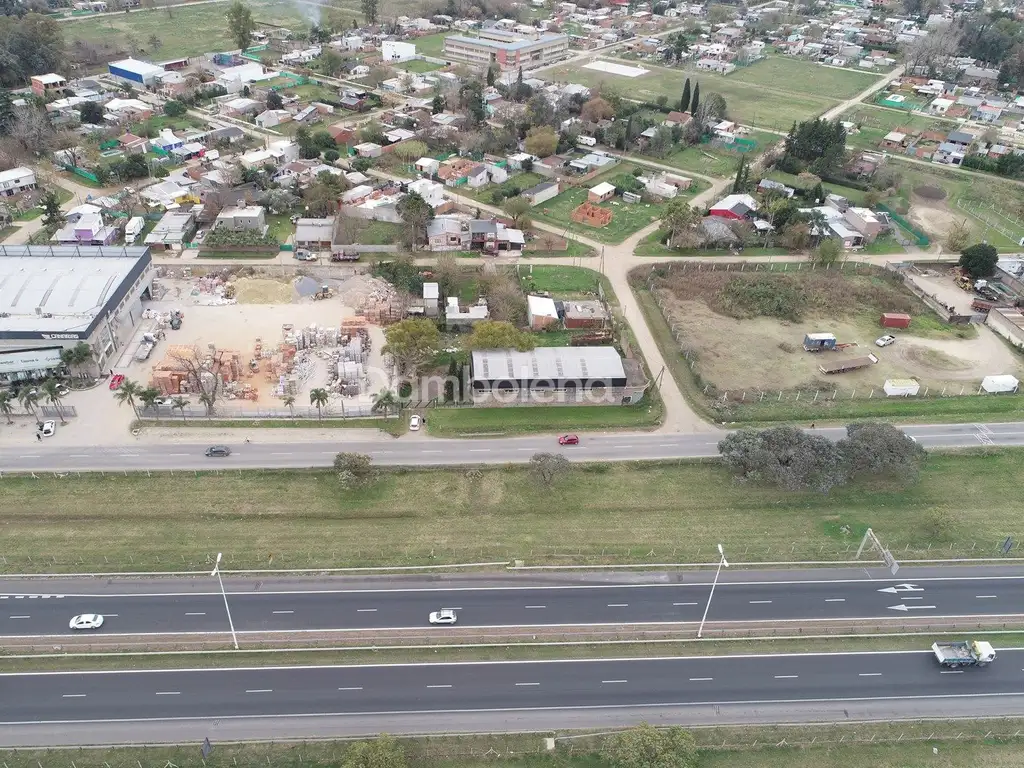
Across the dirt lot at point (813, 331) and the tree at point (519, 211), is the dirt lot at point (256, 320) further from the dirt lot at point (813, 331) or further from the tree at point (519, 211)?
the dirt lot at point (813, 331)

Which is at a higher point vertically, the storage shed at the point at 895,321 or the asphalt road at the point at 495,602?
the storage shed at the point at 895,321

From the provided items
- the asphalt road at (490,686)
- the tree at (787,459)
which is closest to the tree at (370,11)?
the tree at (787,459)

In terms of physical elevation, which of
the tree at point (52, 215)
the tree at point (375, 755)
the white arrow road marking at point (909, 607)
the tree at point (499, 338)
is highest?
the tree at point (52, 215)

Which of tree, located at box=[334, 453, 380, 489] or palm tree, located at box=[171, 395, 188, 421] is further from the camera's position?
palm tree, located at box=[171, 395, 188, 421]

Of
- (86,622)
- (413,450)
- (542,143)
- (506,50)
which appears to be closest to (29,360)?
(86,622)

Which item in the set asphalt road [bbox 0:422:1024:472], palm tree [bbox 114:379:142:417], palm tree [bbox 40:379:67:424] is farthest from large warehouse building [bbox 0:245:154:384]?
asphalt road [bbox 0:422:1024:472]

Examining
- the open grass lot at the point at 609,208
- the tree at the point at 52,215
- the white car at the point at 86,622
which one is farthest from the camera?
the open grass lot at the point at 609,208

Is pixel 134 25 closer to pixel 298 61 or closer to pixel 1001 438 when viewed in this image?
pixel 298 61

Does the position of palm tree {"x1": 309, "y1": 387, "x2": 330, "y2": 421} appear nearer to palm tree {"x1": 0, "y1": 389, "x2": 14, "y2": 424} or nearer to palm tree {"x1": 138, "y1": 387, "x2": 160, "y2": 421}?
palm tree {"x1": 138, "y1": 387, "x2": 160, "y2": 421}
